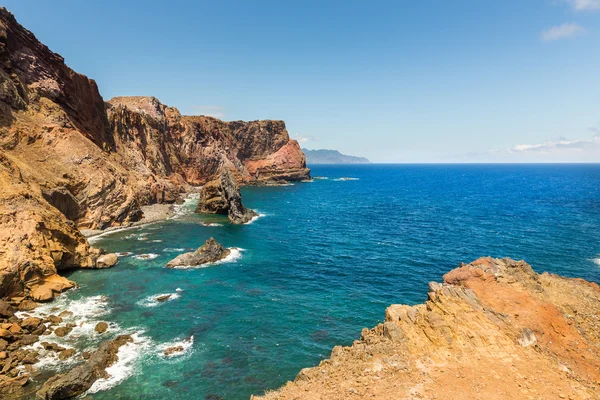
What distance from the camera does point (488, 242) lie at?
6216 cm

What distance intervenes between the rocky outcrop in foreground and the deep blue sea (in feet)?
28.4

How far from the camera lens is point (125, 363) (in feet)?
83.0

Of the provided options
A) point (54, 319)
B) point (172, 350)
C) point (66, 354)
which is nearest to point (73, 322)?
point (54, 319)

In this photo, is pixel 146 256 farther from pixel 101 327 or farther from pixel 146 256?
pixel 101 327

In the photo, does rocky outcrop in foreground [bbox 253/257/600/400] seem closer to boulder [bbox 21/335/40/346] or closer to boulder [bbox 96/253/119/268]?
boulder [bbox 21/335/40/346]

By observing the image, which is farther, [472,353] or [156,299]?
[156,299]

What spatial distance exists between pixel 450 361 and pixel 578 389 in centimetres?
555

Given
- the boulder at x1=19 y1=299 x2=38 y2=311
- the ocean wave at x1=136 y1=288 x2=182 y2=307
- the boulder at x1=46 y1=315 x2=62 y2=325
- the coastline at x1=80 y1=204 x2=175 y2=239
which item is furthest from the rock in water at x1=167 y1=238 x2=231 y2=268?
the coastline at x1=80 y1=204 x2=175 y2=239

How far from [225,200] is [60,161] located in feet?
116

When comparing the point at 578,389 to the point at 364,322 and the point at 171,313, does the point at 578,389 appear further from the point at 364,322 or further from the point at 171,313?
the point at 171,313

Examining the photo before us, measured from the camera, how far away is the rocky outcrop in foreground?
15.7 m

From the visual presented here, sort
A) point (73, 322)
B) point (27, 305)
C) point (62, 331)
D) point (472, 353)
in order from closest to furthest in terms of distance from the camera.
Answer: point (472, 353) → point (62, 331) → point (73, 322) → point (27, 305)

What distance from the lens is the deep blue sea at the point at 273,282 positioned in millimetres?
25500

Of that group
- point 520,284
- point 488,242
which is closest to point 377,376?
point 520,284
